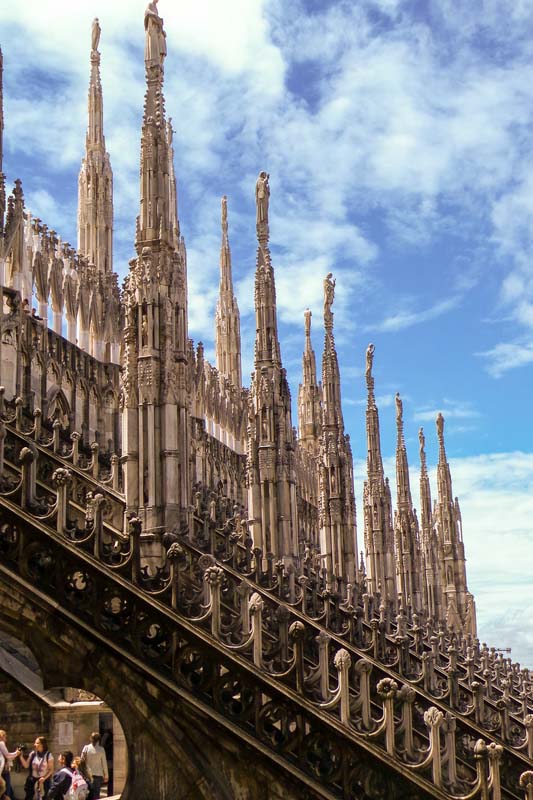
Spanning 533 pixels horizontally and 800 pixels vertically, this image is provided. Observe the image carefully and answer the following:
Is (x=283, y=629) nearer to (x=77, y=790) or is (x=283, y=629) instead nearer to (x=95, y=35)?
(x=77, y=790)

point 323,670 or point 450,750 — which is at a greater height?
point 323,670

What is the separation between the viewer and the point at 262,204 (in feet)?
80.8

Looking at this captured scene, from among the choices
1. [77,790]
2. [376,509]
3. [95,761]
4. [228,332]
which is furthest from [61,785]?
[228,332]

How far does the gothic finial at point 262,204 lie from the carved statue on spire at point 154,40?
6.50 m

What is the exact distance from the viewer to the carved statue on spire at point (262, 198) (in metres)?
24.5

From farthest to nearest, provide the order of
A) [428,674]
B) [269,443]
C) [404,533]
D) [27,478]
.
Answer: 1. [404,533]
2. [269,443]
3. [428,674]
4. [27,478]

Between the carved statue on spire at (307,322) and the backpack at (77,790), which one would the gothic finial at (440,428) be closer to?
the carved statue on spire at (307,322)

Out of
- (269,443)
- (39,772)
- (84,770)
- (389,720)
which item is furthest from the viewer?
(269,443)

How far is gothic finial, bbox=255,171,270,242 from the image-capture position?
79.8 ft

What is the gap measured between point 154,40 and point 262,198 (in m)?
6.79

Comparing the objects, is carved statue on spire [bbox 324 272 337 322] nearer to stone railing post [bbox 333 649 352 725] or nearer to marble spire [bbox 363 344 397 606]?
marble spire [bbox 363 344 397 606]

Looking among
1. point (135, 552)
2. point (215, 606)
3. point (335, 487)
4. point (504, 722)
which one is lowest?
point (504, 722)

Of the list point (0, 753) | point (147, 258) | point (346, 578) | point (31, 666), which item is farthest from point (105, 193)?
point (0, 753)

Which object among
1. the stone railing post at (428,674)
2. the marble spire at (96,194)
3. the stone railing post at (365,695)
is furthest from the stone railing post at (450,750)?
the marble spire at (96,194)
